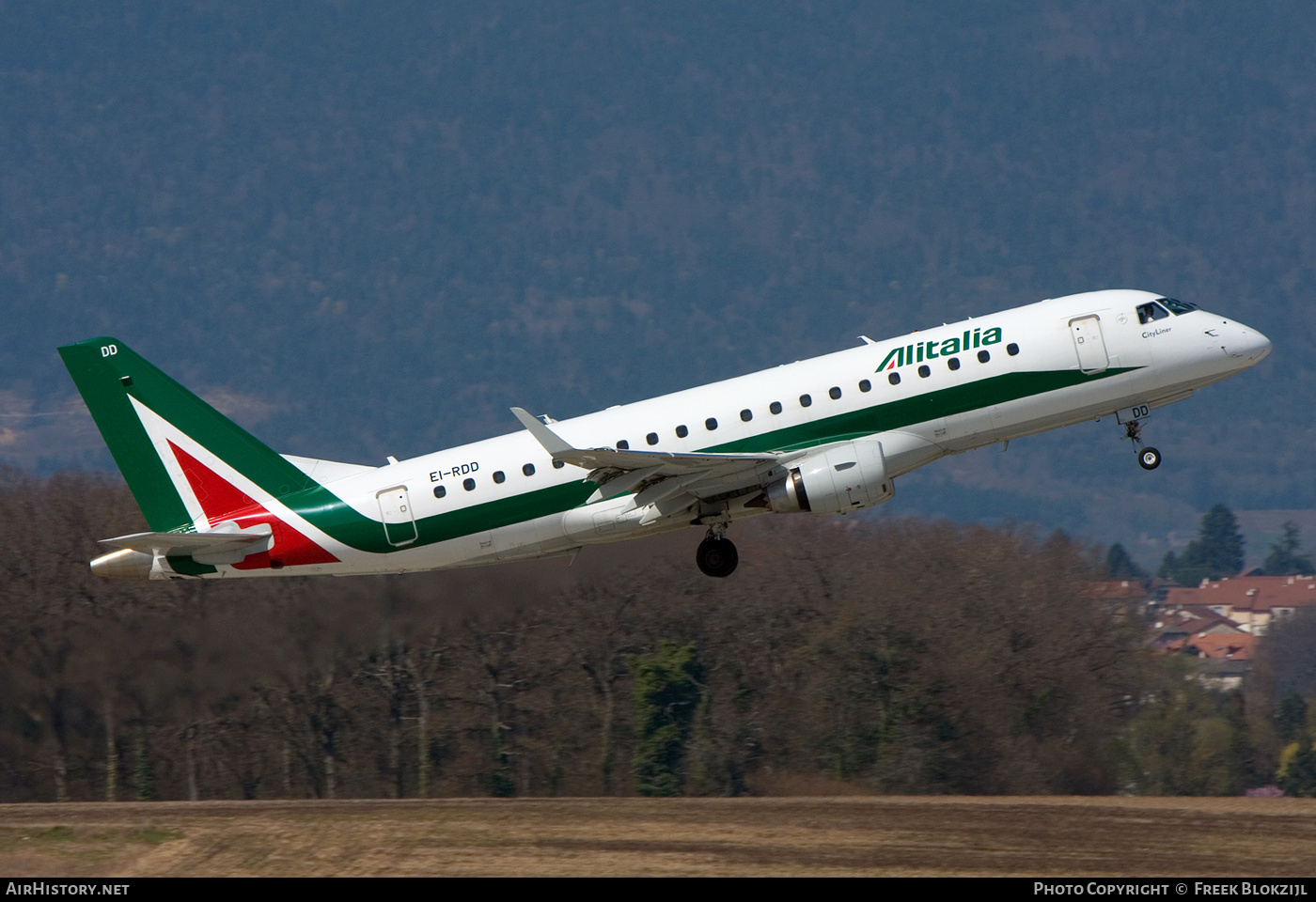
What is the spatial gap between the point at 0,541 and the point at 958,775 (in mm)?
42629

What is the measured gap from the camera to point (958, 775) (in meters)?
67.8

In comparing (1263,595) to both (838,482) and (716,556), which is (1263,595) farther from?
(838,482)

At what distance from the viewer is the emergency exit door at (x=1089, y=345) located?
35719mm

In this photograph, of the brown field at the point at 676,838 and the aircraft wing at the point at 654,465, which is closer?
the brown field at the point at 676,838

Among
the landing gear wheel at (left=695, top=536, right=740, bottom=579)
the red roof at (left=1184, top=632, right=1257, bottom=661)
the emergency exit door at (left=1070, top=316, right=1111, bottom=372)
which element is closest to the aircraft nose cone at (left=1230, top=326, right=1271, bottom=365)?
the emergency exit door at (left=1070, top=316, right=1111, bottom=372)

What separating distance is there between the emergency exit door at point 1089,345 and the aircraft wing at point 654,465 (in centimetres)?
738

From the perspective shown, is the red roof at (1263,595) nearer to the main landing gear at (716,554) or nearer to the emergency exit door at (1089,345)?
the emergency exit door at (1089,345)

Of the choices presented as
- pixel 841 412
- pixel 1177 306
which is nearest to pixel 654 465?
pixel 841 412

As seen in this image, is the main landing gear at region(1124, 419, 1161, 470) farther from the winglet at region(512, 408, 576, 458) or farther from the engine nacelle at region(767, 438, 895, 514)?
the winglet at region(512, 408, 576, 458)

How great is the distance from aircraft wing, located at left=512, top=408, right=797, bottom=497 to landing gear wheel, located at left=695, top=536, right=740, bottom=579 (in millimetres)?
2400

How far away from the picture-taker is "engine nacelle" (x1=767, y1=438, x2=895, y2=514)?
34.3m

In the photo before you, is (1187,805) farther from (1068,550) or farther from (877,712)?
(1068,550)

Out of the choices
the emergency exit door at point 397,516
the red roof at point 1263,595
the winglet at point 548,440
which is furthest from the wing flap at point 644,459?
the red roof at point 1263,595

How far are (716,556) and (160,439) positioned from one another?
45.5 ft
